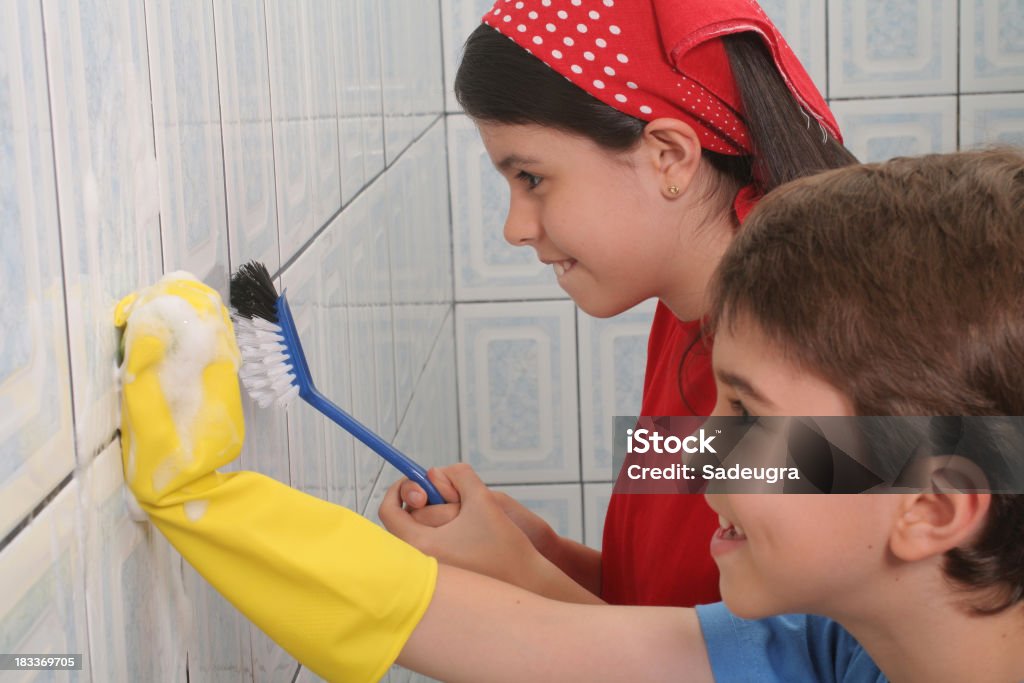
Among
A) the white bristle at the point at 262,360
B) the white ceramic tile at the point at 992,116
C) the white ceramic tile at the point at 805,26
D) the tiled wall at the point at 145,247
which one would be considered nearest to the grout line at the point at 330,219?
the tiled wall at the point at 145,247

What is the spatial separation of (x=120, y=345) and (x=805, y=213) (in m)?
0.33

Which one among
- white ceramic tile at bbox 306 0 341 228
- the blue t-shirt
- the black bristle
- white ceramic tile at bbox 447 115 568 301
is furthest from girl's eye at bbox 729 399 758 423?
white ceramic tile at bbox 447 115 568 301

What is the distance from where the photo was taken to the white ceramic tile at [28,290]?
14.6 inches

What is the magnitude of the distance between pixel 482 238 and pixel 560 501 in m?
0.46

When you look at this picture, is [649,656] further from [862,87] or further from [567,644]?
[862,87]

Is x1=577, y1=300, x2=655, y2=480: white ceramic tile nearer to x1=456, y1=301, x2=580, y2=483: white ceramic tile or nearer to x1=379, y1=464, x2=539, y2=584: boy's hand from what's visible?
x1=456, y1=301, x2=580, y2=483: white ceramic tile

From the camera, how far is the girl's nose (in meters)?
0.84

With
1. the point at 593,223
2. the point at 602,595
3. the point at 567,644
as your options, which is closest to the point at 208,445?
the point at 567,644

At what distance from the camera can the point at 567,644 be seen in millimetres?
657

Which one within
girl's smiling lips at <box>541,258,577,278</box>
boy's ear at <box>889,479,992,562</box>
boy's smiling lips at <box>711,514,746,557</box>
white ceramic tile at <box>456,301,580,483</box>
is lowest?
white ceramic tile at <box>456,301,580,483</box>

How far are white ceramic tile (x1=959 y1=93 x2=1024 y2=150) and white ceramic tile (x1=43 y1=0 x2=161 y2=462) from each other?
1602 millimetres

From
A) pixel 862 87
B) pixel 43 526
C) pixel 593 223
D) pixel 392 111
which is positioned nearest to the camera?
pixel 43 526

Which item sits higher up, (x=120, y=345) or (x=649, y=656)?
(x=120, y=345)

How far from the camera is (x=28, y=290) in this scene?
39 centimetres
